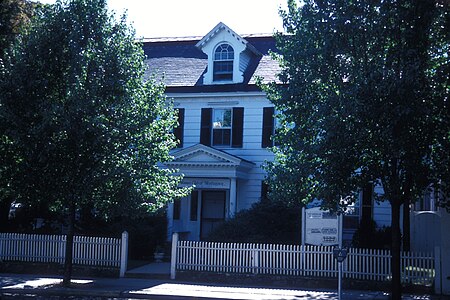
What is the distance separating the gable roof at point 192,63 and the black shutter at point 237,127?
0.95m

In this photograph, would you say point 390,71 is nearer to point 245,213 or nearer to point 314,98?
point 314,98

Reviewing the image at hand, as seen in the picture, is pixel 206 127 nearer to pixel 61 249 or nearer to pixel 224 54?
pixel 224 54

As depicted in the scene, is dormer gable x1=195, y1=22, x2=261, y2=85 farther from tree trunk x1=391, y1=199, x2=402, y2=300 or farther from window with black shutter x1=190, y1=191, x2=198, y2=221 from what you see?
tree trunk x1=391, y1=199, x2=402, y2=300

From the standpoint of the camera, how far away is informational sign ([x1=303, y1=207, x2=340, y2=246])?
16.8 metres

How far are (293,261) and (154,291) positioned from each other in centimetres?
429

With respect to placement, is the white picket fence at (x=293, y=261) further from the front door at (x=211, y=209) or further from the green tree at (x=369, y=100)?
the front door at (x=211, y=209)

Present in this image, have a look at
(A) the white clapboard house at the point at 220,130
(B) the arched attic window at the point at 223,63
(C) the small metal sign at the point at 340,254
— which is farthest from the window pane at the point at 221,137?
(C) the small metal sign at the point at 340,254

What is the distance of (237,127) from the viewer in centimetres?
2406

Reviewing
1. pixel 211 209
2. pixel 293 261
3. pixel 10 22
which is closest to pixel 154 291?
pixel 293 261

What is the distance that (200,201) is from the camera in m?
24.5

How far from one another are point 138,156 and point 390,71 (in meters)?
7.65

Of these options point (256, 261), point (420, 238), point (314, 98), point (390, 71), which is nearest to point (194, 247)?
point (256, 261)

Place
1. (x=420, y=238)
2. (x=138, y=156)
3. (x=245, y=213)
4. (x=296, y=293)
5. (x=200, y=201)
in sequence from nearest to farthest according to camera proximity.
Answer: (x=296, y=293)
(x=138, y=156)
(x=245, y=213)
(x=420, y=238)
(x=200, y=201)

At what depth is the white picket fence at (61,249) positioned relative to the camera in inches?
714
